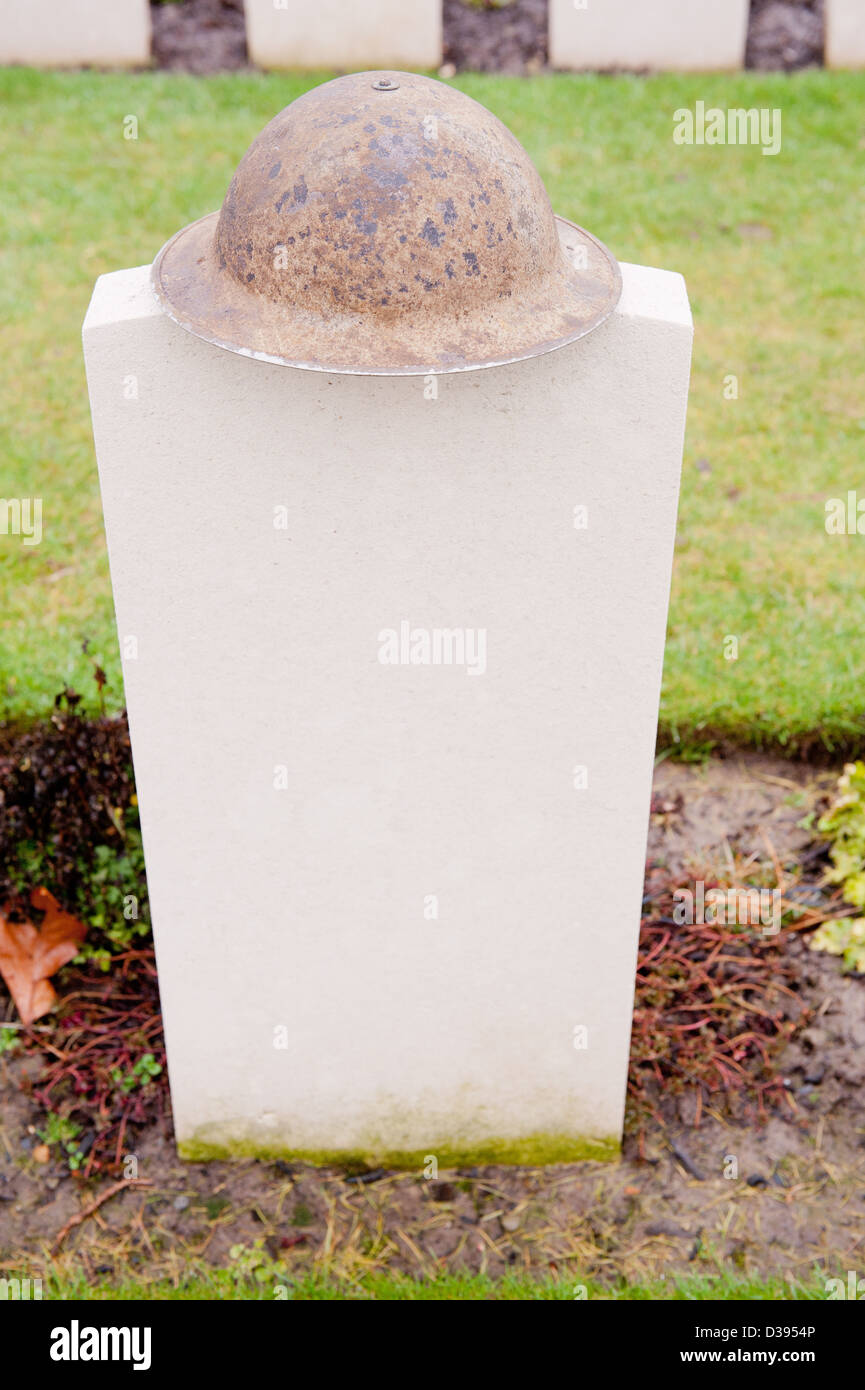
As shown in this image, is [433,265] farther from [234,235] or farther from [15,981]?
[15,981]

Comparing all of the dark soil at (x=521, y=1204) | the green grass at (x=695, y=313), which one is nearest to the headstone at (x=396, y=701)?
the dark soil at (x=521, y=1204)

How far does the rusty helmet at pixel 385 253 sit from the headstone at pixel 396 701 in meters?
0.02

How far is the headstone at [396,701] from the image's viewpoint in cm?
262

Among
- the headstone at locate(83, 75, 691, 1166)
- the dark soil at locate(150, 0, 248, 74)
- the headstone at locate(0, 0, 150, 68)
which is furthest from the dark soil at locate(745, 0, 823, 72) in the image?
the headstone at locate(83, 75, 691, 1166)

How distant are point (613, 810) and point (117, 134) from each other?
720 centimetres

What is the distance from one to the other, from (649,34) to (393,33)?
5.73 feet

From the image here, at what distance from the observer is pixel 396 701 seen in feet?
9.83

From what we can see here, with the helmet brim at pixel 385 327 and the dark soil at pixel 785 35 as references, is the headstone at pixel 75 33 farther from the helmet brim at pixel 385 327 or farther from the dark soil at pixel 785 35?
the helmet brim at pixel 385 327

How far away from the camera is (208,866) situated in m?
3.23

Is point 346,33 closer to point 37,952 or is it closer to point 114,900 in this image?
point 114,900

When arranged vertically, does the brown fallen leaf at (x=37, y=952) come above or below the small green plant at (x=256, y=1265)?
above

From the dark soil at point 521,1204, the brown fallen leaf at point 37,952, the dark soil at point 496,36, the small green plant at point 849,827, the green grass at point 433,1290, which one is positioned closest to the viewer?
the green grass at point 433,1290

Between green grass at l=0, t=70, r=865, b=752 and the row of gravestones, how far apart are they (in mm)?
210

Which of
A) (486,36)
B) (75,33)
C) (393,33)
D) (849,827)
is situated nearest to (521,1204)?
(849,827)
